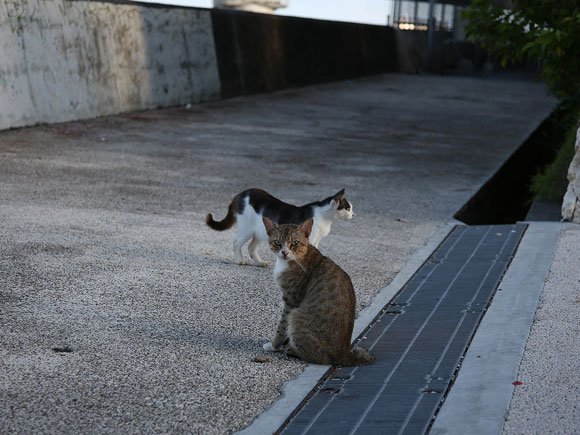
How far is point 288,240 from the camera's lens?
4246 mm

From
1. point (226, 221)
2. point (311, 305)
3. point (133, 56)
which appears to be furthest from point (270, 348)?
point (133, 56)

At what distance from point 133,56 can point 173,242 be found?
823 cm

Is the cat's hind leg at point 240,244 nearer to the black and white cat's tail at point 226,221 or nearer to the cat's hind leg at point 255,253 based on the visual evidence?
the cat's hind leg at point 255,253

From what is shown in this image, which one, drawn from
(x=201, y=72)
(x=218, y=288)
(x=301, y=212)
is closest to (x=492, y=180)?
(x=301, y=212)

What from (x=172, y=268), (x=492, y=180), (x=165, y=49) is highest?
(x=165, y=49)

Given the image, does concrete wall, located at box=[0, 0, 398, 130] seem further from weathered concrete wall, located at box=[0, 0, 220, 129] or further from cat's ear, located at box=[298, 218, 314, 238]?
cat's ear, located at box=[298, 218, 314, 238]

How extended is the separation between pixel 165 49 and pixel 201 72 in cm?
133

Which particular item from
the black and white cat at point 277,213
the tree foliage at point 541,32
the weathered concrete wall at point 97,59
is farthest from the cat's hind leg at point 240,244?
the weathered concrete wall at point 97,59

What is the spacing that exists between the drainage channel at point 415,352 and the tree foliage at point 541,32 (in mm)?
3316

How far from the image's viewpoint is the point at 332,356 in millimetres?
4016

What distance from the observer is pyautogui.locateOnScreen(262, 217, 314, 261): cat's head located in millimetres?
4215

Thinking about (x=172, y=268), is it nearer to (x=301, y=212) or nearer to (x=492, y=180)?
(x=301, y=212)

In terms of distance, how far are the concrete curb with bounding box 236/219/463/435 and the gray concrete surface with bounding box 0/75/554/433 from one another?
0.07 metres

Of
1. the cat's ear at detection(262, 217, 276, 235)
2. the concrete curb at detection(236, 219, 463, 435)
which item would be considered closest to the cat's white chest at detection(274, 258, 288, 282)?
the cat's ear at detection(262, 217, 276, 235)
